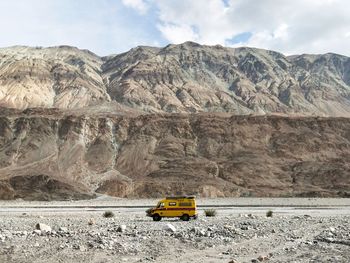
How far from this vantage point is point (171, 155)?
103562 mm

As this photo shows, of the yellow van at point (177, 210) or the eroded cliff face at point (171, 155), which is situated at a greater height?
the eroded cliff face at point (171, 155)

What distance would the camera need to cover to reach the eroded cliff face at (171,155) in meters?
87.4

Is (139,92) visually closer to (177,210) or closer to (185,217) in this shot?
(177,210)

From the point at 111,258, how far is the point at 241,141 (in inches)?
3696

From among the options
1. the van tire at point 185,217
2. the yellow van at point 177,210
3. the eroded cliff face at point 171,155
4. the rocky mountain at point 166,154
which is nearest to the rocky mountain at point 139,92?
the rocky mountain at point 166,154

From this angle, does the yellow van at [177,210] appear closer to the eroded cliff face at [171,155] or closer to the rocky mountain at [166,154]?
the rocky mountain at [166,154]

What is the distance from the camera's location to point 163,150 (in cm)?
10531

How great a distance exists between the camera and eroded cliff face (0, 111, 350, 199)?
87.4 metres

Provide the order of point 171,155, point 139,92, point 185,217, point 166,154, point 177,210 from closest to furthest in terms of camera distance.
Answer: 1. point 185,217
2. point 177,210
3. point 171,155
4. point 166,154
5. point 139,92

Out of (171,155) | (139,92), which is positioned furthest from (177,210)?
(139,92)

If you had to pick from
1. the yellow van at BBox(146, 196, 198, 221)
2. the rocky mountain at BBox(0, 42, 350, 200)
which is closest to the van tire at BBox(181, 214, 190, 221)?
the yellow van at BBox(146, 196, 198, 221)

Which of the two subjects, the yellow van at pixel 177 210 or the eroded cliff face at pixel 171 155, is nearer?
the yellow van at pixel 177 210

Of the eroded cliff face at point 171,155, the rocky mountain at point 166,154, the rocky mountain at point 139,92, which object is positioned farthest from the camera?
the rocky mountain at point 139,92

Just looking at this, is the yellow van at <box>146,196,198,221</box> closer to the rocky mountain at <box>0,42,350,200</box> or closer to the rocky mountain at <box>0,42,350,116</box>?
the rocky mountain at <box>0,42,350,200</box>
